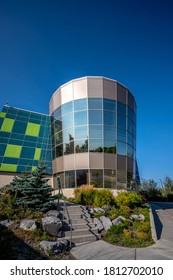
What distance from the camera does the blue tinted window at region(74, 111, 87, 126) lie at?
62.5 feet

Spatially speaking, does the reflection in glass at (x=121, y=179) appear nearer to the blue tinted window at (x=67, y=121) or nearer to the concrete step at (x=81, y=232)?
the blue tinted window at (x=67, y=121)

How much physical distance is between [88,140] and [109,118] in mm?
2790

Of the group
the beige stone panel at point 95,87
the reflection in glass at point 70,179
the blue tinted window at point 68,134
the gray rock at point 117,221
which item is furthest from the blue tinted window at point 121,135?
the gray rock at point 117,221

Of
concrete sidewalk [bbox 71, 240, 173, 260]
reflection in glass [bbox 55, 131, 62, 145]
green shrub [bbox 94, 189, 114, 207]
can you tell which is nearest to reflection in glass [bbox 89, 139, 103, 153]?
reflection in glass [bbox 55, 131, 62, 145]

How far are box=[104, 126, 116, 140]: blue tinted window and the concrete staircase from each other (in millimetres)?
8093

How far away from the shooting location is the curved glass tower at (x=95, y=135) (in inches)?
722

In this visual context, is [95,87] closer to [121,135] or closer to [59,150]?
[121,135]

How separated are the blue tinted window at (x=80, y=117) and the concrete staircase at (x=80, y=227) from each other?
881 cm

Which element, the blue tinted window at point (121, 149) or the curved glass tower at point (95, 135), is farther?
the blue tinted window at point (121, 149)

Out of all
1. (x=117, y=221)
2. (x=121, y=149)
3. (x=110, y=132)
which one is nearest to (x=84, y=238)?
(x=117, y=221)

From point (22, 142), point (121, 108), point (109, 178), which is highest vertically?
point (121, 108)

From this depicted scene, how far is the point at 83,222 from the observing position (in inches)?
424

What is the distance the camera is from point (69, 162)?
19188mm
